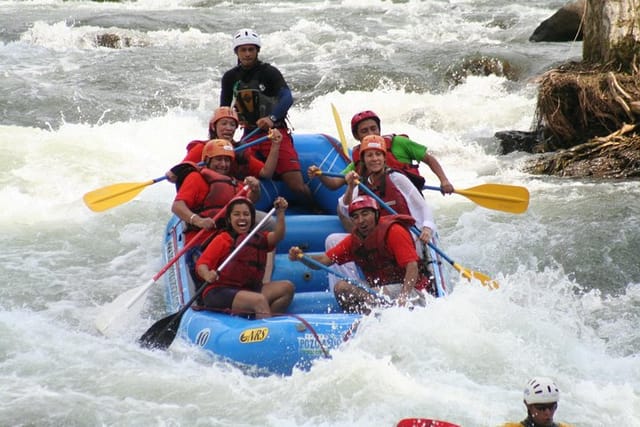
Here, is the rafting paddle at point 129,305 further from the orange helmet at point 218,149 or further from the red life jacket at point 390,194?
the red life jacket at point 390,194

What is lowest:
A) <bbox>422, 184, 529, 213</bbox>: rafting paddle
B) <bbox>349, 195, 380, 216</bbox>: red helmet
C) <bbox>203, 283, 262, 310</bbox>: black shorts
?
<bbox>203, 283, 262, 310</bbox>: black shorts

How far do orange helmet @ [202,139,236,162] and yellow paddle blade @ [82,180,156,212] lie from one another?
87cm

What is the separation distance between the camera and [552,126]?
10758 mm

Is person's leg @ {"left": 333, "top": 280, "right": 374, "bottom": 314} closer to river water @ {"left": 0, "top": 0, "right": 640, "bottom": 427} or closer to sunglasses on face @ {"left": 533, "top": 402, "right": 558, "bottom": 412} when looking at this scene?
river water @ {"left": 0, "top": 0, "right": 640, "bottom": 427}

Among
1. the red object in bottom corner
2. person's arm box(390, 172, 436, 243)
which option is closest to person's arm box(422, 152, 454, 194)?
person's arm box(390, 172, 436, 243)

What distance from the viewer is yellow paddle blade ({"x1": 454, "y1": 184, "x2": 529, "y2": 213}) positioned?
788 cm

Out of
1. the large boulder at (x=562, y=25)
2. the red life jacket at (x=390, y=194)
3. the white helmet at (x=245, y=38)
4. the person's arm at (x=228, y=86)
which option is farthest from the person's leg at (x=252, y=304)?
the large boulder at (x=562, y=25)

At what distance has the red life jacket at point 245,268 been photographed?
6.55 metres

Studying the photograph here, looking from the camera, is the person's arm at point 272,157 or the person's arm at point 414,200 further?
the person's arm at point 272,157

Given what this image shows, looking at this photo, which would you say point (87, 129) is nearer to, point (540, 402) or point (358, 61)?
point (358, 61)

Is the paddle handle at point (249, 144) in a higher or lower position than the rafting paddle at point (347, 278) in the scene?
higher

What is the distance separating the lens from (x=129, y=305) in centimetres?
689

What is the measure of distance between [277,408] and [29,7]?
1703 centimetres

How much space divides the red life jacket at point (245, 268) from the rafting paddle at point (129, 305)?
0.39m
